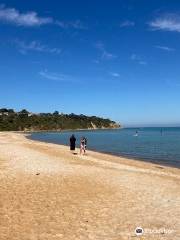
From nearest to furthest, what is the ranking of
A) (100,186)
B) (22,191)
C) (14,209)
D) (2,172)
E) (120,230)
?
(120,230)
(14,209)
(22,191)
(100,186)
(2,172)

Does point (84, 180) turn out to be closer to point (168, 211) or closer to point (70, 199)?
point (70, 199)

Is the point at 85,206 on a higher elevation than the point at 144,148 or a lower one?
higher

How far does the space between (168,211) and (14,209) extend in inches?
218

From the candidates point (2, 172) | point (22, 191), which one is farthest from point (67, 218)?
point (2, 172)

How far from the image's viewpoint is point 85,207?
49.5 ft

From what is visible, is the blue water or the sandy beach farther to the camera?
the blue water

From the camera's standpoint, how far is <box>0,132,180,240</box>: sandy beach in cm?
1196

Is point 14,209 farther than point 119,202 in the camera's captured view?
No

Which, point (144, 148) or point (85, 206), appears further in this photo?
point (144, 148)

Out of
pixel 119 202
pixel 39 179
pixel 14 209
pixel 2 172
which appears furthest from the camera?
pixel 2 172

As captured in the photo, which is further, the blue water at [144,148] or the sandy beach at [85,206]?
the blue water at [144,148]

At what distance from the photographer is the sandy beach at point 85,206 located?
11961mm

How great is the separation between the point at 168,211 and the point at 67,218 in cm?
381

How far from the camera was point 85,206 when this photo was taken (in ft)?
50.1
